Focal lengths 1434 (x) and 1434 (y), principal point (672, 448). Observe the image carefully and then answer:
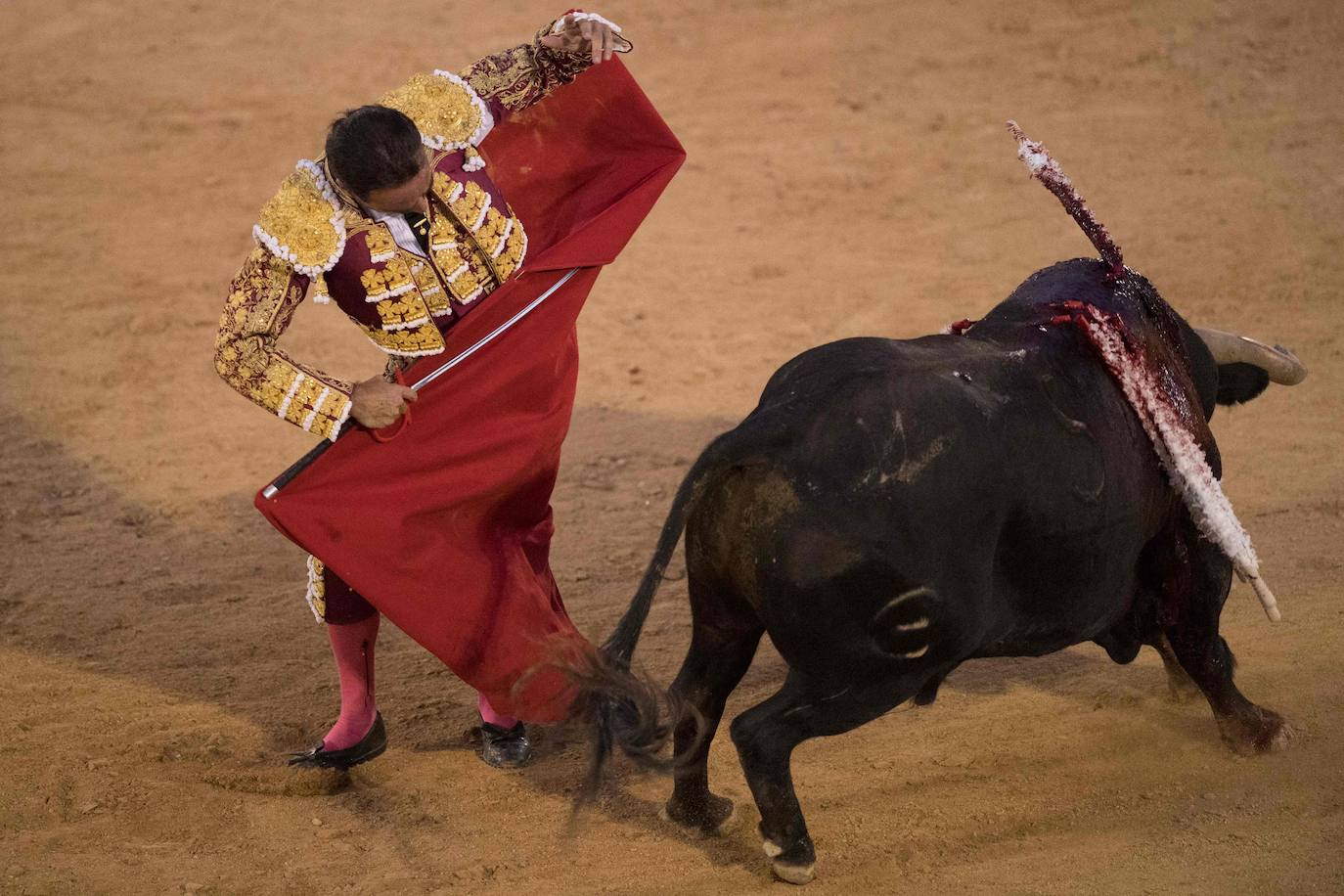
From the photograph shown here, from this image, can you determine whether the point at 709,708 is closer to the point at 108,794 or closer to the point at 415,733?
the point at 415,733

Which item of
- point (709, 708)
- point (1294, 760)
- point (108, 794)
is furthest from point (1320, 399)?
point (108, 794)

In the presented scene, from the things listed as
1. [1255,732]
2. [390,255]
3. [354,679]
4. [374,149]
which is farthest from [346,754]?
[1255,732]

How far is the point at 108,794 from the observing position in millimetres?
3918

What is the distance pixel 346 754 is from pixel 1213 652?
2433mm

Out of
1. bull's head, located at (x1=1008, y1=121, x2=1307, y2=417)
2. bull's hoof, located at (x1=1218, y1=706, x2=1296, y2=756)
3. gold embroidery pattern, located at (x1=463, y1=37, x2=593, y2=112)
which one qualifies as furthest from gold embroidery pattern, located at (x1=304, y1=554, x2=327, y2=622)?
bull's hoof, located at (x1=1218, y1=706, x2=1296, y2=756)

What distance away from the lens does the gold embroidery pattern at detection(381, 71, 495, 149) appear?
3697 mm

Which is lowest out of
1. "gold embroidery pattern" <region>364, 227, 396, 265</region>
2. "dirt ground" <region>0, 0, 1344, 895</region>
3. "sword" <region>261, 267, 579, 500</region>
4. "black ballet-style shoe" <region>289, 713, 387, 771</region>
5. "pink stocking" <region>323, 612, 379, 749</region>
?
"dirt ground" <region>0, 0, 1344, 895</region>

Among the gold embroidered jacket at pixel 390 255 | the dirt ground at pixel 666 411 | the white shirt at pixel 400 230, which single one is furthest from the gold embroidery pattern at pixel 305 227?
the dirt ground at pixel 666 411

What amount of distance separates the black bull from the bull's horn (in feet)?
1.60

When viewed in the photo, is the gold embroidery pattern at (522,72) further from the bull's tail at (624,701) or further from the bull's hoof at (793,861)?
the bull's hoof at (793,861)

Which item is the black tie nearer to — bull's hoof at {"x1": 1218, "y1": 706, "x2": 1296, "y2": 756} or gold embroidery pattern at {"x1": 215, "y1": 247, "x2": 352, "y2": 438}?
gold embroidery pattern at {"x1": 215, "y1": 247, "x2": 352, "y2": 438}

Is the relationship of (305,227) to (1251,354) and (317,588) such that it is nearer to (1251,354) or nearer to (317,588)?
(317,588)

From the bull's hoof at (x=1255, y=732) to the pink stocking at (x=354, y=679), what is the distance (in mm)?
2412

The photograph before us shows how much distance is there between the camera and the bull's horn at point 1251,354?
14.0 feet
